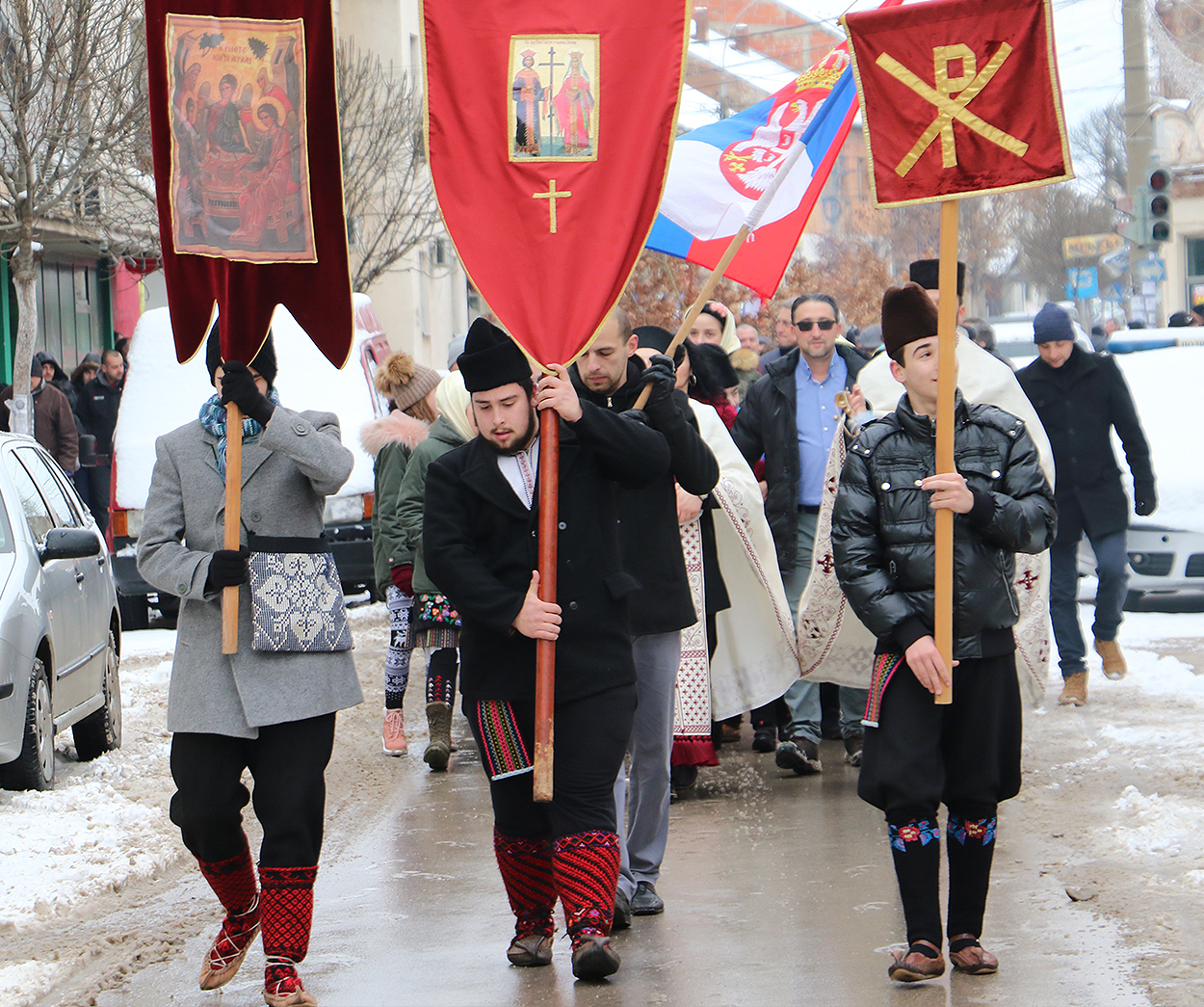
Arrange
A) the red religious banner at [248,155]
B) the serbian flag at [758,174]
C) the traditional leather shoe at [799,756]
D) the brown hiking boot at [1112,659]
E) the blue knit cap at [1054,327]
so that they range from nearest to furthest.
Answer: the red religious banner at [248,155], the serbian flag at [758,174], the traditional leather shoe at [799,756], the blue knit cap at [1054,327], the brown hiking boot at [1112,659]

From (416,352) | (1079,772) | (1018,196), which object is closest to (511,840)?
(1079,772)

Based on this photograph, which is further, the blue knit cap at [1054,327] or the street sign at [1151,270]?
the street sign at [1151,270]

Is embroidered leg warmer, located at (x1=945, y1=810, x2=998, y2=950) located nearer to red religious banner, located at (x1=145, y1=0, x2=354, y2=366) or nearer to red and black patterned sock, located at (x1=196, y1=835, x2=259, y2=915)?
red and black patterned sock, located at (x1=196, y1=835, x2=259, y2=915)

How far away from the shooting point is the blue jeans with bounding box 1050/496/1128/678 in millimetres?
10039

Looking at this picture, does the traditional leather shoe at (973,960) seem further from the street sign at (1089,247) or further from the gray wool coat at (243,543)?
the street sign at (1089,247)

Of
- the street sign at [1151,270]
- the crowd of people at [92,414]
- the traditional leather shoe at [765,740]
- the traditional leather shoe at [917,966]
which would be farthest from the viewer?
the street sign at [1151,270]

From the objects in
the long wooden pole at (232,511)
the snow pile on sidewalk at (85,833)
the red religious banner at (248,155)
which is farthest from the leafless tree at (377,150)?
the long wooden pole at (232,511)

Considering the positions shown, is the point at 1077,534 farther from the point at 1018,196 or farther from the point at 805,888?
the point at 1018,196

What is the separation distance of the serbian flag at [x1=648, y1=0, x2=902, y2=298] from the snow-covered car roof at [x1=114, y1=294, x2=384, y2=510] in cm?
595

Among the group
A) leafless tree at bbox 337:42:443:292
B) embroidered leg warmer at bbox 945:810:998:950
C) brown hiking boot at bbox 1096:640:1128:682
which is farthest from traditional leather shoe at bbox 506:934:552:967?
leafless tree at bbox 337:42:443:292

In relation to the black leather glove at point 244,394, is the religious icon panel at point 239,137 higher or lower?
higher

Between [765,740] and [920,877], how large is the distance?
4035mm

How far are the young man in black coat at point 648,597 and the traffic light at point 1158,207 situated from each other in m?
17.9

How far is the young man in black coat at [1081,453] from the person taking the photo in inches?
399
